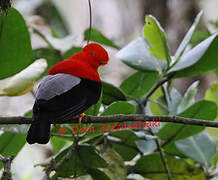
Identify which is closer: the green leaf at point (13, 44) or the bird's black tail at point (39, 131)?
the bird's black tail at point (39, 131)

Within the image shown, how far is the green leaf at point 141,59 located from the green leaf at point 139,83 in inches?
2.9

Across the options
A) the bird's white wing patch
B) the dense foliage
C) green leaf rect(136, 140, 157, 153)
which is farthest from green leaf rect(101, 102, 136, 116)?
green leaf rect(136, 140, 157, 153)

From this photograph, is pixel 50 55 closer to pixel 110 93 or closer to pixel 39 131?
pixel 110 93

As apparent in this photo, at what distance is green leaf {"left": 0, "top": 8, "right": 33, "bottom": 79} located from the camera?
121 cm

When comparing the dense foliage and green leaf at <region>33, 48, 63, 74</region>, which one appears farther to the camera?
green leaf at <region>33, 48, 63, 74</region>

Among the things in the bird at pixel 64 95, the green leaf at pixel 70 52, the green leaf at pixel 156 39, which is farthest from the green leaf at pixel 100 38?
the bird at pixel 64 95

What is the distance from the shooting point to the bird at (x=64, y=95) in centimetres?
106

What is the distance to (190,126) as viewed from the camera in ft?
4.54

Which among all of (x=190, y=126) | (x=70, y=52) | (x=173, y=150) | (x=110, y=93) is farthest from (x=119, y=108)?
(x=70, y=52)

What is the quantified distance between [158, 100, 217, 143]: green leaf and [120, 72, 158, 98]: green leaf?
231 mm

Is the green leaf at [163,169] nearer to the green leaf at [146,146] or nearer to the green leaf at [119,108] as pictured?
the green leaf at [146,146]

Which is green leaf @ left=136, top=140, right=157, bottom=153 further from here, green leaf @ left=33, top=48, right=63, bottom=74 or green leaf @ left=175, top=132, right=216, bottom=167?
green leaf @ left=33, top=48, right=63, bottom=74

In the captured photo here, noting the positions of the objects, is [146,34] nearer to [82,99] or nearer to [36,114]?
[82,99]

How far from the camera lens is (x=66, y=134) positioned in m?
1.34
